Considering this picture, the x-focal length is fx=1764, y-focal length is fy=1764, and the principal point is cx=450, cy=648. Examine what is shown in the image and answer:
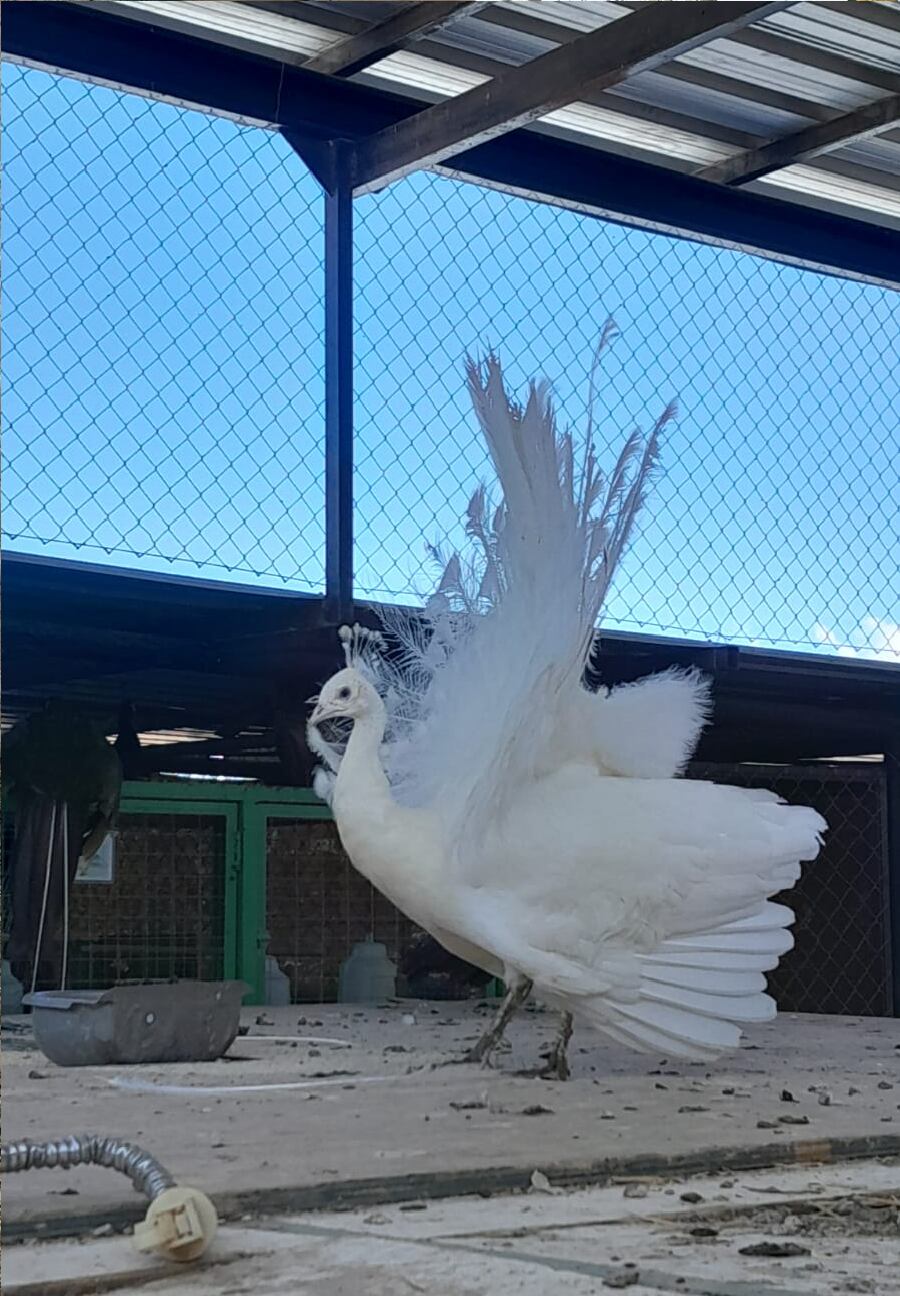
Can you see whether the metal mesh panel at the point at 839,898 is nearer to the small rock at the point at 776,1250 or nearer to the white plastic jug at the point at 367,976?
the white plastic jug at the point at 367,976

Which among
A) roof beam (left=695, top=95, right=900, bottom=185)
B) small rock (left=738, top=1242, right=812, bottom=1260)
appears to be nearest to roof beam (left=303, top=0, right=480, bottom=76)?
roof beam (left=695, top=95, right=900, bottom=185)

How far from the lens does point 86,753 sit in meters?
7.98

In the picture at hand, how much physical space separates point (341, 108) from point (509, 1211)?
474 centimetres

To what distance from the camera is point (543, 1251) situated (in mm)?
2941

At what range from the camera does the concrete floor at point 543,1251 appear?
2.67m

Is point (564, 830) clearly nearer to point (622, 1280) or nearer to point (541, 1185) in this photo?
point (541, 1185)

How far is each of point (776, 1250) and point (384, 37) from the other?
477 cm

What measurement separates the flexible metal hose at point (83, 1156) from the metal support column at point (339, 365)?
4020 mm

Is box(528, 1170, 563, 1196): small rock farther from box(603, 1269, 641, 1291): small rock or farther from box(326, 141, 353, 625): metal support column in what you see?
box(326, 141, 353, 625): metal support column

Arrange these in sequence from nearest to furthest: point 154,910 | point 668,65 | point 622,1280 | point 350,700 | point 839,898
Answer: point 622,1280 → point 350,700 → point 668,65 → point 154,910 → point 839,898

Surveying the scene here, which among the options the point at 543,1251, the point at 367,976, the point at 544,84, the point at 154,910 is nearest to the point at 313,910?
the point at 367,976

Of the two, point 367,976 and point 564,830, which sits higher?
point 564,830

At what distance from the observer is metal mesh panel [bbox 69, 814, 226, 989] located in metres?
8.42

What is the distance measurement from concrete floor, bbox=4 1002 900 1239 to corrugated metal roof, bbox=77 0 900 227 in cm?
349
